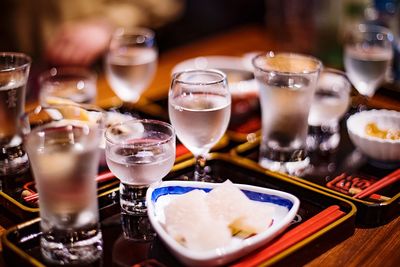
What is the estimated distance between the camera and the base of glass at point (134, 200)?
1095 mm

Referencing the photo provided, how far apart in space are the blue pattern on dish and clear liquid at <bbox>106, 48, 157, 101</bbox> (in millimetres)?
603

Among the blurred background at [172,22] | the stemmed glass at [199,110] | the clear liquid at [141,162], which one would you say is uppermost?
the stemmed glass at [199,110]

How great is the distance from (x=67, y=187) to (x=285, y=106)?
57 centimetres

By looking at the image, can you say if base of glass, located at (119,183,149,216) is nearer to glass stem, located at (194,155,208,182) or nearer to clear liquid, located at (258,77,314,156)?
glass stem, located at (194,155,208,182)

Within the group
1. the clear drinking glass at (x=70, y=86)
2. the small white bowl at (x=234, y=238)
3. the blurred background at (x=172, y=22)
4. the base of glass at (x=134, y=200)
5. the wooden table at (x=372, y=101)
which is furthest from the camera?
the blurred background at (x=172, y=22)

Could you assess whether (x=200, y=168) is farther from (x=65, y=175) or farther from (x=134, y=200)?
(x=65, y=175)

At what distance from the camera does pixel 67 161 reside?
0.88 meters

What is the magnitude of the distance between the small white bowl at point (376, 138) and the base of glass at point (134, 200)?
20.9 inches

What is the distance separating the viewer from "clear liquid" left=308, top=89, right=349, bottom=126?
1.46 meters

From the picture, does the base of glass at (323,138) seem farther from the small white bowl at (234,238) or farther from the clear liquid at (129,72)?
the clear liquid at (129,72)

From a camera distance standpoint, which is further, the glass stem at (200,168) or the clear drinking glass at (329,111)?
the clear drinking glass at (329,111)

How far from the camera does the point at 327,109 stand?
147 cm

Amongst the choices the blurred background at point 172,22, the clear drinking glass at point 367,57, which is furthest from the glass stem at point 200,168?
the blurred background at point 172,22

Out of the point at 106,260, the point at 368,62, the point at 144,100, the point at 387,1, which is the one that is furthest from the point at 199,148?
the point at 387,1
